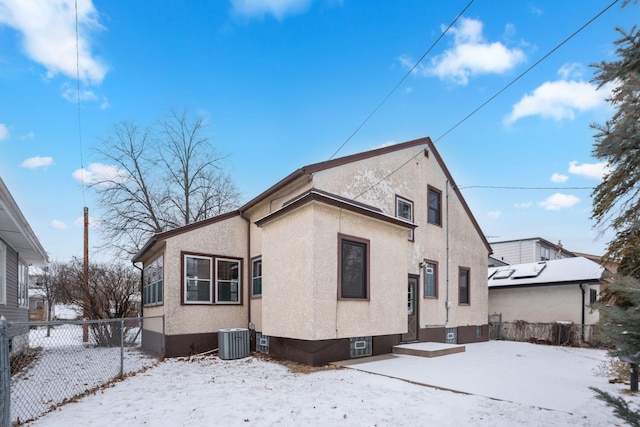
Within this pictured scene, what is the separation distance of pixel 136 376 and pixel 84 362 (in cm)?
371

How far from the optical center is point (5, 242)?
12.5 m

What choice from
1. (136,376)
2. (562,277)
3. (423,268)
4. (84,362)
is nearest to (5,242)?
(84,362)

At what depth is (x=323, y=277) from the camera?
8812 millimetres

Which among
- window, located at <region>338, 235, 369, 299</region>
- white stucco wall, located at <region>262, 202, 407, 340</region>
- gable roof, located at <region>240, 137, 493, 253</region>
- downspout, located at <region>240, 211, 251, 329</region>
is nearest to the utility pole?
downspout, located at <region>240, 211, 251, 329</region>

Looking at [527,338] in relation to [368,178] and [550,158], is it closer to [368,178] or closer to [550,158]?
[550,158]

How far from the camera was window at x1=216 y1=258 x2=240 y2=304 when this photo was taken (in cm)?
1202

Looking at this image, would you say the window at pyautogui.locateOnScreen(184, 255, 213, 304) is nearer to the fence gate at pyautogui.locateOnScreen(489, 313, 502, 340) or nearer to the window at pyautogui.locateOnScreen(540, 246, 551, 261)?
the fence gate at pyautogui.locateOnScreen(489, 313, 502, 340)

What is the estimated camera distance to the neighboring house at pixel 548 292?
16.1 meters

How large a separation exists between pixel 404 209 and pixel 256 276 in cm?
560

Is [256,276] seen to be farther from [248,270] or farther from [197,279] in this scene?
[197,279]

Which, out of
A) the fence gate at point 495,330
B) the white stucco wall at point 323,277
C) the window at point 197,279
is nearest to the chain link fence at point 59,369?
the window at point 197,279

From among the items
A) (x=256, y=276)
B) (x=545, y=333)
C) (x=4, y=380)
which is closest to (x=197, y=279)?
(x=256, y=276)

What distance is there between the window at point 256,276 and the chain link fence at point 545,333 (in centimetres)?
1129

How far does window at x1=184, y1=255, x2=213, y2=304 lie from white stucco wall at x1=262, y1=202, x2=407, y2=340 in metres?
2.45
